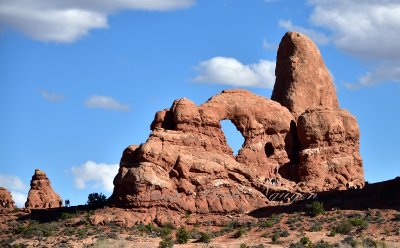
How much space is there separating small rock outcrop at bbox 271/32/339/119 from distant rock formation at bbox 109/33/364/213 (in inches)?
→ 2.9

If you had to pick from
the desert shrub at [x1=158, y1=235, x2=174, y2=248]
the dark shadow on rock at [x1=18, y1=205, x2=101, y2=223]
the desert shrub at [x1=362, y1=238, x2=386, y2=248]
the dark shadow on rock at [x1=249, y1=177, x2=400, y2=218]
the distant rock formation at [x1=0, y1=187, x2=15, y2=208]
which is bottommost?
the desert shrub at [x1=362, y1=238, x2=386, y2=248]

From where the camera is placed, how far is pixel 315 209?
7356 cm

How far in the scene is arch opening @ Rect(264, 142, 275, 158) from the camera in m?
85.2

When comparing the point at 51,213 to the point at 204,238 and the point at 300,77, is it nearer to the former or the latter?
the point at 204,238

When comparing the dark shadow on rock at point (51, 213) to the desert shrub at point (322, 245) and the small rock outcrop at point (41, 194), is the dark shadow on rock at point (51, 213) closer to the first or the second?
the small rock outcrop at point (41, 194)

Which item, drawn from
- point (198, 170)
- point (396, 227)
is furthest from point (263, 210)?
point (396, 227)

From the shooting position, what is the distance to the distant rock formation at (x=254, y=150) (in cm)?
7575

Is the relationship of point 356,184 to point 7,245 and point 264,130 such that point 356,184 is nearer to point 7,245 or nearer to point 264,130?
point 264,130

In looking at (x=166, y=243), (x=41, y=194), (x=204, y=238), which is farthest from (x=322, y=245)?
(x=41, y=194)

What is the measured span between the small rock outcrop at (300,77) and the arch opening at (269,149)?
15.7 feet

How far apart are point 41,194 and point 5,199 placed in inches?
105

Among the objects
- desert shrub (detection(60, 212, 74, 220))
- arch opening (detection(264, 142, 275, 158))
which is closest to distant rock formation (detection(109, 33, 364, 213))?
arch opening (detection(264, 142, 275, 158))

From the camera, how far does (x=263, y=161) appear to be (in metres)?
83.8

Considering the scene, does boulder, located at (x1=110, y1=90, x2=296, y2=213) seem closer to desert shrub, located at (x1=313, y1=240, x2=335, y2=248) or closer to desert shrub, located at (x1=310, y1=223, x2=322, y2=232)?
desert shrub, located at (x1=310, y1=223, x2=322, y2=232)
